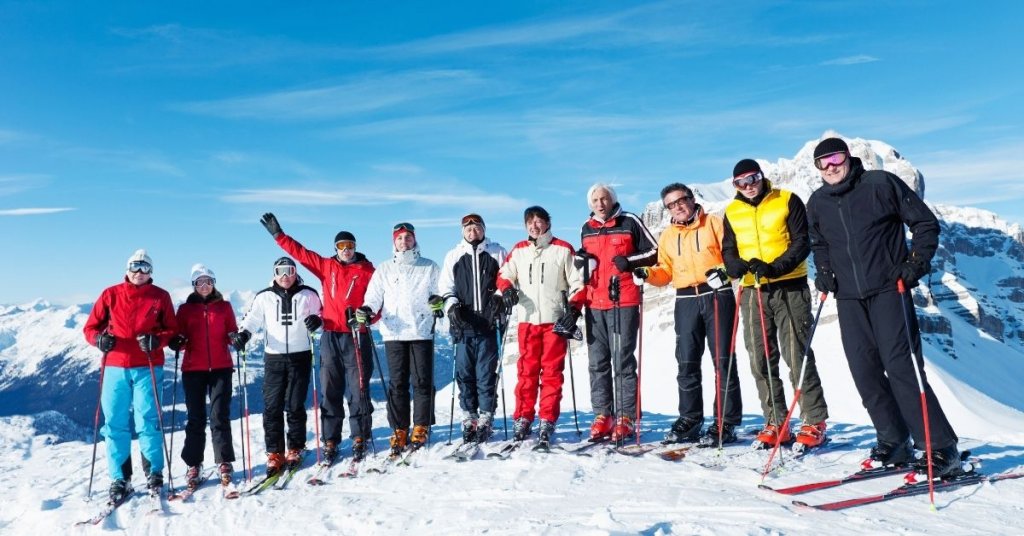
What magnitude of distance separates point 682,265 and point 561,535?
13.3 feet

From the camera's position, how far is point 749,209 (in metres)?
7.52

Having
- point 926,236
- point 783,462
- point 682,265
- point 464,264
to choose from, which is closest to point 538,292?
point 464,264

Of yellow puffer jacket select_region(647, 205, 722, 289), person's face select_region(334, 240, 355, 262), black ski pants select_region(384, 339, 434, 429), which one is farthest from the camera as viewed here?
person's face select_region(334, 240, 355, 262)

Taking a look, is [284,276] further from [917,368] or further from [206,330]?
[917,368]

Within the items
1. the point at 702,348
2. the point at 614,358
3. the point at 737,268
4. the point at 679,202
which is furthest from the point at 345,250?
the point at 737,268

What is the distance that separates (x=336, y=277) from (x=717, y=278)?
17.2 feet

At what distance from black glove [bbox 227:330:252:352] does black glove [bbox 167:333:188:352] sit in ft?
1.87

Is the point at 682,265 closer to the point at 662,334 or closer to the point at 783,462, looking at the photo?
the point at 783,462

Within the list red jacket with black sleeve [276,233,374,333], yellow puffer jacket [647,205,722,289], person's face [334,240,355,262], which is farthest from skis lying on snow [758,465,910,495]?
person's face [334,240,355,262]

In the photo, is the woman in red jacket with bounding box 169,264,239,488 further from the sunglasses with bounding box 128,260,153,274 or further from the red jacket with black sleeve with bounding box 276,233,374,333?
the red jacket with black sleeve with bounding box 276,233,374,333

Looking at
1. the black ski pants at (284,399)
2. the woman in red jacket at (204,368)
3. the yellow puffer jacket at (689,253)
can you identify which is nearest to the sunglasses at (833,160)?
the yellow puffer jacket at (689,253)

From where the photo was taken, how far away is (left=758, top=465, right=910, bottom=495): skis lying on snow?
6.04m

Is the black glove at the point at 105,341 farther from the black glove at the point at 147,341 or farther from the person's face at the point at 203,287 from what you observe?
the person's face at the point at 203,287

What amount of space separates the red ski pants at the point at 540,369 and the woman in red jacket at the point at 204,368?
3.99 meters
